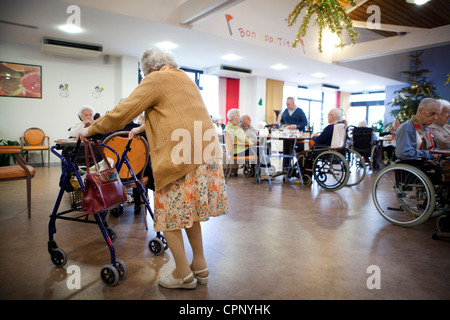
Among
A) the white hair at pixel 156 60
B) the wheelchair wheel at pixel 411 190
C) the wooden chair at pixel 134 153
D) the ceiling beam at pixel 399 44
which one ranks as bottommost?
the wheelchair wheel at pixel 411 190

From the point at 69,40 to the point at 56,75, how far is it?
109cm

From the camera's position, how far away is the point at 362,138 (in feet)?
20.3

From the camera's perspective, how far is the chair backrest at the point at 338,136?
4.43 m

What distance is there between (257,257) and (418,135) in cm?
201

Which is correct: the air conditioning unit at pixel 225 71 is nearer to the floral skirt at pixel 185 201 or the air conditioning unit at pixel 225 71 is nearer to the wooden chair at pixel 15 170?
the wooden chair at pixel 15 170

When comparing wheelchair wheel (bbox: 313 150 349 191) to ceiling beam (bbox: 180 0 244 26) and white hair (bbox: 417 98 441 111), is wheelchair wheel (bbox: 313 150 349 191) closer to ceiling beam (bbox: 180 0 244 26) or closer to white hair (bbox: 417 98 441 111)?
white hair (bbox: 417 98 441 111)

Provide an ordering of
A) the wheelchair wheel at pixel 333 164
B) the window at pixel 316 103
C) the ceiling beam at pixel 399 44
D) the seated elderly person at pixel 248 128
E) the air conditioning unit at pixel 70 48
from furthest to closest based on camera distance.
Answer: the window at pixel 316 103, the ceiling beam at pixel 399 44, the air conditioning unit at pixel 70 48, the seated elderly person at pixel 248 128, the wheelchair wheel at pixel 333 164

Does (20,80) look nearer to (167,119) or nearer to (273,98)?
(167,119)

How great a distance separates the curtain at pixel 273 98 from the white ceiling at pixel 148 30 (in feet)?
6.07

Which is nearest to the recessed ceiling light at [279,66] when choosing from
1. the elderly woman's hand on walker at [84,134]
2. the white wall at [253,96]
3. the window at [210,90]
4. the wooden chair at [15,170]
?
the white wall at [253,96]

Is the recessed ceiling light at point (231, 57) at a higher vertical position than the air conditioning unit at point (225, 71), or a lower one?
higher

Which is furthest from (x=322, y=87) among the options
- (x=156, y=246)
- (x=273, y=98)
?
(x=156, y=246)

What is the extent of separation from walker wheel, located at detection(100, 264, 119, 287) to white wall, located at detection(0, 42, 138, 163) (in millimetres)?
6925
